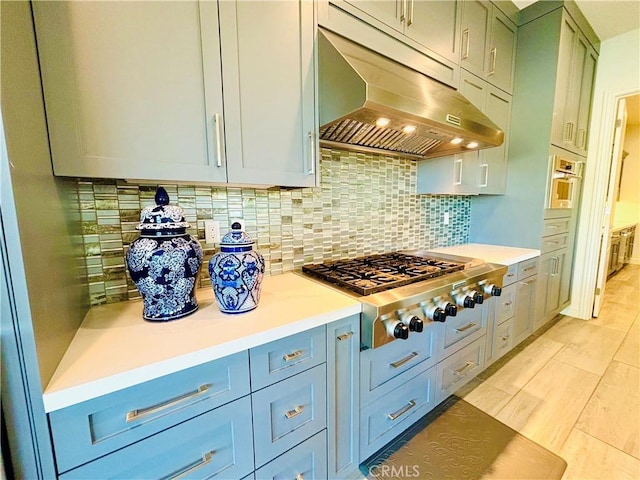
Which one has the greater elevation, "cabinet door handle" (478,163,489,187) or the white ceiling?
the white ceiling

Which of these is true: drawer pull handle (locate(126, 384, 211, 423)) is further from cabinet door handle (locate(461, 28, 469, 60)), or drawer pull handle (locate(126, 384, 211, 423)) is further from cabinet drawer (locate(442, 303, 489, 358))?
cabinet door handle (locate(461, 28, 469, 60))

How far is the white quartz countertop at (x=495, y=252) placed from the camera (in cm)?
193

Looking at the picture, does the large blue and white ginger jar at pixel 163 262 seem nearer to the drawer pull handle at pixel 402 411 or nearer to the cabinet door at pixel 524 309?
the drawer pull handle at pixel 402 411

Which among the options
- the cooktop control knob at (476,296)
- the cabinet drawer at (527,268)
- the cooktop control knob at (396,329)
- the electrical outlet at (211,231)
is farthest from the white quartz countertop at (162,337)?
the cabinet drawer at (527,268)

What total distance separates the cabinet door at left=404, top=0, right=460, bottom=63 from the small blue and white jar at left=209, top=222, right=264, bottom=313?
1.39 meters

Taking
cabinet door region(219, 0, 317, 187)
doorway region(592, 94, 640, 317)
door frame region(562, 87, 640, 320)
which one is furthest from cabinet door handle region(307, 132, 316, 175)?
doorway region(592, 94, 640, 317)

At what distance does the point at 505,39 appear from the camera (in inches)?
83.4

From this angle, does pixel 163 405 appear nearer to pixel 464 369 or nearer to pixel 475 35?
pixel 464 369

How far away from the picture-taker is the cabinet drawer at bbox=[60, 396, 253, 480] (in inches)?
26.1

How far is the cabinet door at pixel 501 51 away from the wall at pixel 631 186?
4.90 metres

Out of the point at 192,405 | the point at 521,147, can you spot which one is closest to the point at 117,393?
the point at 192,405

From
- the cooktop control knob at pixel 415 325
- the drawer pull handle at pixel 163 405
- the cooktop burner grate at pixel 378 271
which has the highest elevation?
the cooktop burner grate at pixel 378 271

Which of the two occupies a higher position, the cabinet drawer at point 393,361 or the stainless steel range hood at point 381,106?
the stainless steel range hood at point 381,106

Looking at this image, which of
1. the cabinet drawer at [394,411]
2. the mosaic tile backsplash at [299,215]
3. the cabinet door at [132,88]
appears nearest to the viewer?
the cabinet door at [132,88]
